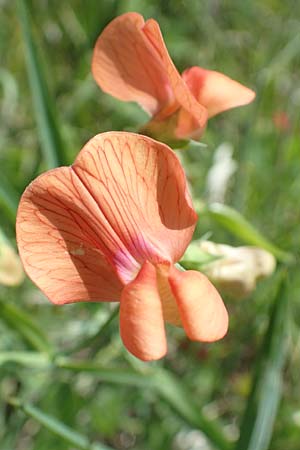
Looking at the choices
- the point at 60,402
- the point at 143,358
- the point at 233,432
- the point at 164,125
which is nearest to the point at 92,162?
the point at 143,358

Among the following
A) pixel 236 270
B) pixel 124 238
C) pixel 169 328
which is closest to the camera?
pixel 124 238

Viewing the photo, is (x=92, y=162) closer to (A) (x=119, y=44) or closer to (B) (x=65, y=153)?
(A) (x=119, y=44)

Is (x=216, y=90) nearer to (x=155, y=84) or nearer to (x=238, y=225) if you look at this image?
(x=155, y=84)

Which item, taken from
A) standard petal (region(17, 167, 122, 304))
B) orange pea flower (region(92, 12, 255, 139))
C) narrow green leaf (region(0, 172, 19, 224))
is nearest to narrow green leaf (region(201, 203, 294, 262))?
orange pea flower (region(92, 12, 255, 139))

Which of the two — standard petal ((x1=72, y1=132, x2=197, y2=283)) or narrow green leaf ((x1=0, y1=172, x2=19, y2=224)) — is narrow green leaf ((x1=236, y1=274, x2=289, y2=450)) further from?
narrow green leaf ((x1=0, y1=172, x2=19, y2=224))

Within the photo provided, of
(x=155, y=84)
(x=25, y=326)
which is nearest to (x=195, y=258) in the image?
(x=155, y=84)

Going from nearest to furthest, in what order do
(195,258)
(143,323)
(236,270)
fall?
1. (143,323)
2. (195,258)
3. (236,270)
